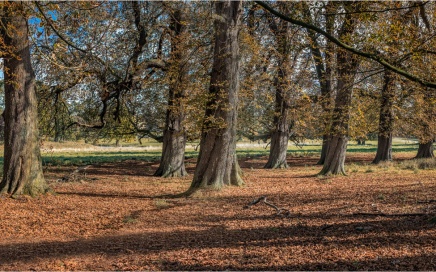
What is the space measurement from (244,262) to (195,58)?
31.9ft

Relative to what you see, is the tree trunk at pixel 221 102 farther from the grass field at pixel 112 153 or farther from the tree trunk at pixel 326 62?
the grass field at pixel 112 153

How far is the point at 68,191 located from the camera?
12.7 metres

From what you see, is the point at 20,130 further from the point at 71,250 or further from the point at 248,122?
the point at 248,122

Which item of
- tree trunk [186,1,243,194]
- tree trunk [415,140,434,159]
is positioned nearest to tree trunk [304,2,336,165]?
tree trunk [186,1,243,194]

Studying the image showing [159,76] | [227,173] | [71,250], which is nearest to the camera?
[71,250]

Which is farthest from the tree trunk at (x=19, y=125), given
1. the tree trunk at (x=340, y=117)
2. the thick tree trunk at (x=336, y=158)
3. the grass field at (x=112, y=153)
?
the thick tree trunk at (x=336, y=158)

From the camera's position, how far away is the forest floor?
5.38 metres

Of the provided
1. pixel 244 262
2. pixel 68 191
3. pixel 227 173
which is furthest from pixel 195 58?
pixel 244 262

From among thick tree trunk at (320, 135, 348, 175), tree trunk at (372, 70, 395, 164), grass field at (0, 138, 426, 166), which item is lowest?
grass field at (0, 138, 426, 166)

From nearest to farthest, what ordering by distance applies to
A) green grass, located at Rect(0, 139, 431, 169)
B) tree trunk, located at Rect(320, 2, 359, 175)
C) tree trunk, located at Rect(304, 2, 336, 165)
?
tree trunk, located at Rect(304, 2, 336, 165) → tree trunk, located at Rect(320, 2, 359, 175) → green grass, located at Rect(0, 139, 431, 169)

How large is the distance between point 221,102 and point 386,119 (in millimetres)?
11919

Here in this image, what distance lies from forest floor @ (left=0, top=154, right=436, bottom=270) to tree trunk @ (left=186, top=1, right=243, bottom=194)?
0.74m

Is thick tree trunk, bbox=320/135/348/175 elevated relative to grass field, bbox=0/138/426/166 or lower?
elevated

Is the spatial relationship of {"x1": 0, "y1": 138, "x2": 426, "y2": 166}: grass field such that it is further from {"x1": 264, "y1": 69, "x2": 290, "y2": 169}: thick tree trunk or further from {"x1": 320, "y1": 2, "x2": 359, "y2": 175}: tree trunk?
{"x1": 320, "y1": 2, "x2": 359, "y2": 175}: tree trunk
